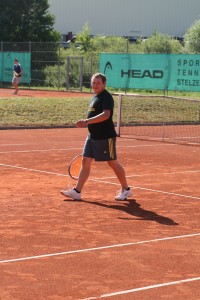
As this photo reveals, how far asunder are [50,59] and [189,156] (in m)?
29.1

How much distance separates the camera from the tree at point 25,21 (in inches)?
2461

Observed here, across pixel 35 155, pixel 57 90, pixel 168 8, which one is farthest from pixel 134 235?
pixel 168 8

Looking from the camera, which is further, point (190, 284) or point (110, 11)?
point (110, 11)

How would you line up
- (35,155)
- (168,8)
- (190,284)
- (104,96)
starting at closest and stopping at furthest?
(190,284), (104,96), (35,155), (168,8)

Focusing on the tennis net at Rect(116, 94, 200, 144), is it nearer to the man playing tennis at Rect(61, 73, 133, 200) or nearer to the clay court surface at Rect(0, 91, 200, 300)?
the clay court surface at Rect(0, 91, 200, 300)

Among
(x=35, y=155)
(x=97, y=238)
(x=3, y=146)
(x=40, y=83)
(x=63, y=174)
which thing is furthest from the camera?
(x=40, y=83)

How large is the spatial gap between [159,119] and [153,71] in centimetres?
570

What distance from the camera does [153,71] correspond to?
35.1 m

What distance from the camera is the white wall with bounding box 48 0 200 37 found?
75.6 m

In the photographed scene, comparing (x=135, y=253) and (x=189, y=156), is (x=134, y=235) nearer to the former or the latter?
(x=135, y=253)

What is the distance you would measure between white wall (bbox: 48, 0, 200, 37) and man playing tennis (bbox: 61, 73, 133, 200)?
64.6 meters

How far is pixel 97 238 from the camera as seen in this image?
29.5 ft

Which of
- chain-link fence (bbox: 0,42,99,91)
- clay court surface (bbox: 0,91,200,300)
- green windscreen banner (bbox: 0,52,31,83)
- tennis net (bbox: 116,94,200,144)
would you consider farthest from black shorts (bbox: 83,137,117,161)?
green windscreen banner (bbox: 0,52,31,83)

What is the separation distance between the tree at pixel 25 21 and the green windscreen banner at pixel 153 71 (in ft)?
82.6
